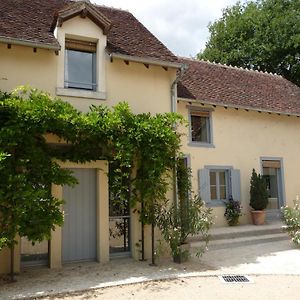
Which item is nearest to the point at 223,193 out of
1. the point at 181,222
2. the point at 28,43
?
the point at 181,222

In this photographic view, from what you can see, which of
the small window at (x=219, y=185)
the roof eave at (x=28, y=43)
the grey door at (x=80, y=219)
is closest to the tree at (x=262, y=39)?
the small window at (x=219, y=185)

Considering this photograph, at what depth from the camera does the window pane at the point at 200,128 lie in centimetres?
1296

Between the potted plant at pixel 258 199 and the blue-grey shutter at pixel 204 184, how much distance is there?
172cm

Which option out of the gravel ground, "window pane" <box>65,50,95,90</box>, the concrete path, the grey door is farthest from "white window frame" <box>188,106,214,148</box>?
the gravel ground

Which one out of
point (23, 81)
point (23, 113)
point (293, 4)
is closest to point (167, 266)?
point (23, 113)

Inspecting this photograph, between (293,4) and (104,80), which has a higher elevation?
(293,4)

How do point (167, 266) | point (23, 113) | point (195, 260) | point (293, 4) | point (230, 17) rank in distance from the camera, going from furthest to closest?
point (230, 17) → point (293, 4) → point (195, 260) → point (167, 266) → point (23, 113)

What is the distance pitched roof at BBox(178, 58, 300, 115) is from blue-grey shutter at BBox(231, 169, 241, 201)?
256 cm

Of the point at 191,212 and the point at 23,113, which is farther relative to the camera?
the point at 191,212

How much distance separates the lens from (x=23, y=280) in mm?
7078

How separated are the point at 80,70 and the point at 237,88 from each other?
7605 millimetres

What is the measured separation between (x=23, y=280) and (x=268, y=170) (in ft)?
34.8

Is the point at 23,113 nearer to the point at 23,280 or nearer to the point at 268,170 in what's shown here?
the point at 23,280

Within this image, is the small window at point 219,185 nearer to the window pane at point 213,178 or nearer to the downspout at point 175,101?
the window pane at point 213,178
